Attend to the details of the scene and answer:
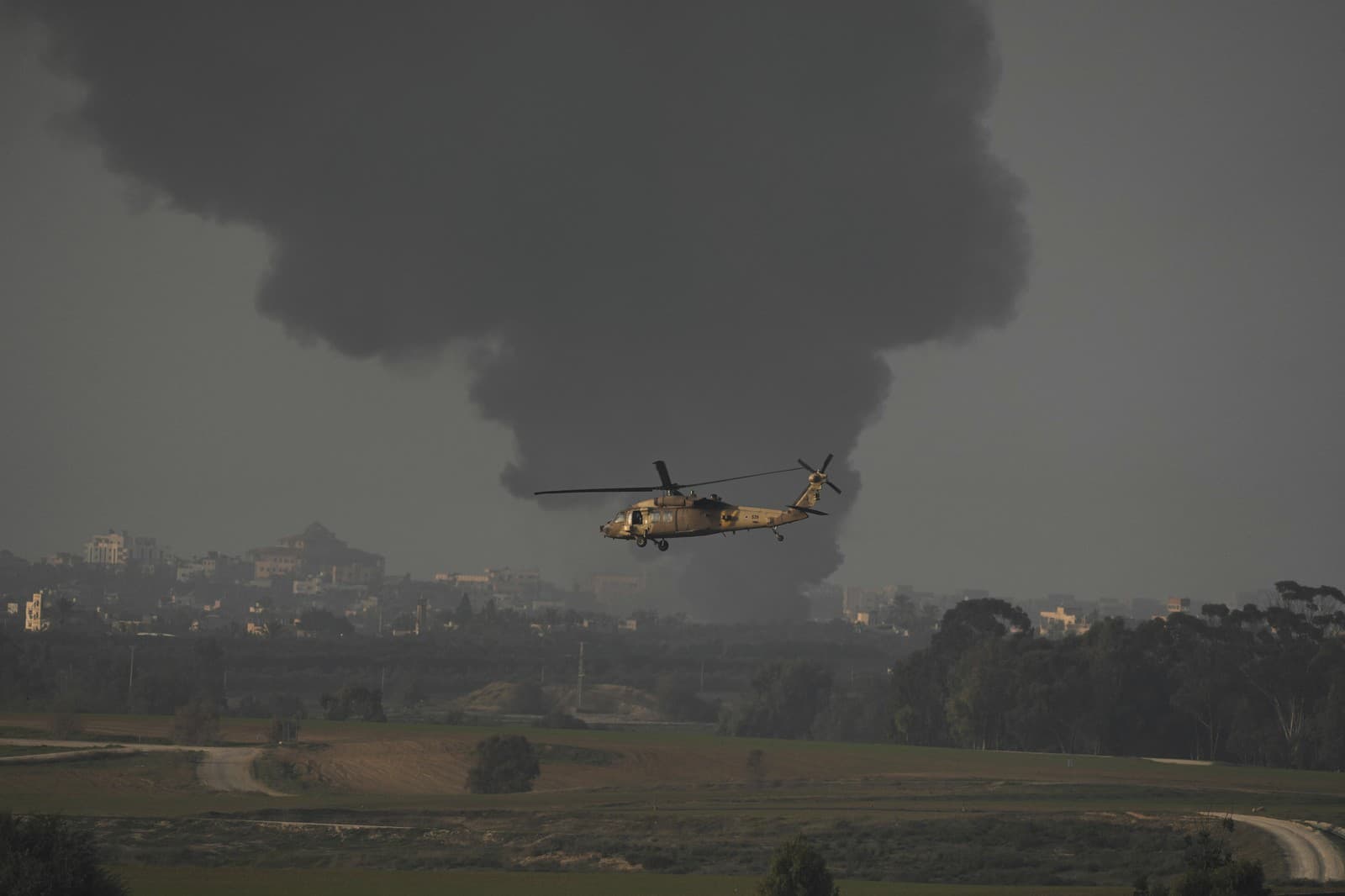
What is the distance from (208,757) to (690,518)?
84.8 meters

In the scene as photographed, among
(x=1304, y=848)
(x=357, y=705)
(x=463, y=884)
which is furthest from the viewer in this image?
(x=357, y=705)

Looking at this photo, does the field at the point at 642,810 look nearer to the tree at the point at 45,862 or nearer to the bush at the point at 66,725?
the bush at the point at 66,725

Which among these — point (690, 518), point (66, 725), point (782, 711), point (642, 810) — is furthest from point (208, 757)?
point (782, 711)

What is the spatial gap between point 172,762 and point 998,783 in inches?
2688

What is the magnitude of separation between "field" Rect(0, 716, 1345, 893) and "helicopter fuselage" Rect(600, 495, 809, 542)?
2495cm

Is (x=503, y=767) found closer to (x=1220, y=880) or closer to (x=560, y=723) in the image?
(x=560, y=723)

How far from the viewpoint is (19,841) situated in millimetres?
50656

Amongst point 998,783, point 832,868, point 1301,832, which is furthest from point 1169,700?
point 832,868

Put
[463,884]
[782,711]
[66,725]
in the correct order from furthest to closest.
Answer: [782,711], [66,725], [463,884]

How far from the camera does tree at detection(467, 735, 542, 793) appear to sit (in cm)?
12444

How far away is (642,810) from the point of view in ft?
347

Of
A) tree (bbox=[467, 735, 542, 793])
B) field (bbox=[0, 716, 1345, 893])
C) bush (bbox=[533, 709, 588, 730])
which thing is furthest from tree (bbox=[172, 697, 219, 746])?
bush (bbox=[533, 709, 588, 730])

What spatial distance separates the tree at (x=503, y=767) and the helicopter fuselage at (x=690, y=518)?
72.6 m

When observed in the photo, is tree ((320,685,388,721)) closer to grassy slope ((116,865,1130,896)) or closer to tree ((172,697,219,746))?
tree ((172,697,219,746))
